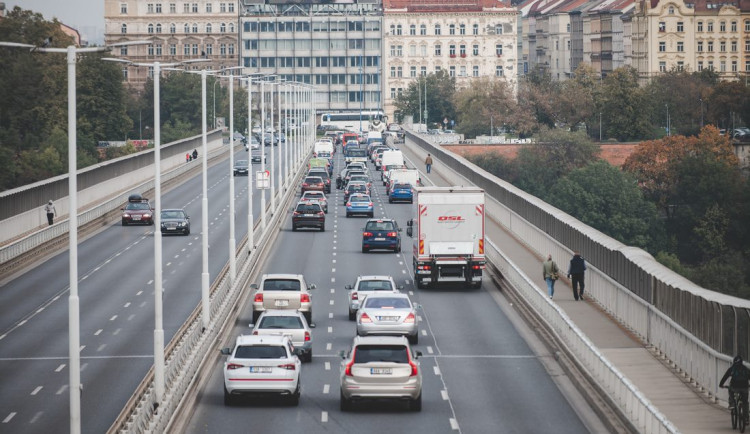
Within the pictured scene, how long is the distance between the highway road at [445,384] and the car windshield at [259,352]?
1.21m

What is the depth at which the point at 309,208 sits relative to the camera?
74.1 metres

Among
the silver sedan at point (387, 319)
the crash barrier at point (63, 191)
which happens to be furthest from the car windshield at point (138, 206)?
the silver sedan at point (387, 319)

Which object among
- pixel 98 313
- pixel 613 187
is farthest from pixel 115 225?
pixel 613 187

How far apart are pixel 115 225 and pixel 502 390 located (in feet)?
154

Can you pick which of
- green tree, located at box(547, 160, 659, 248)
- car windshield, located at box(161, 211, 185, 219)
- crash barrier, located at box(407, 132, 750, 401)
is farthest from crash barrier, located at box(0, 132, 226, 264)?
green tree, located at box(547, 160, 659, 248)

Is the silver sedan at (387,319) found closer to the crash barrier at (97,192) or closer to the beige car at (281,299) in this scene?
the beige car at (281,299)

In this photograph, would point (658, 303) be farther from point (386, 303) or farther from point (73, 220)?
point (73, 220)

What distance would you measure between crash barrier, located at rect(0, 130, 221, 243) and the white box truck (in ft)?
64.4

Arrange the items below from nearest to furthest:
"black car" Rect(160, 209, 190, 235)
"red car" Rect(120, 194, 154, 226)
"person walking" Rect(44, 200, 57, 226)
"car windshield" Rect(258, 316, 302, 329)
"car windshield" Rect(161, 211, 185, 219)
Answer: "car windshield" Rect(258, 316, 302, 329) < "person walking" Rect(44, 200, 57, 226) < "black car" Rect(160, 209, 190, 235) < "car windshield" Rect(161, 211, 185, 219) < "red car" Rect(120, 194, 154, 226)

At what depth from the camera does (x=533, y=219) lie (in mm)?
61125

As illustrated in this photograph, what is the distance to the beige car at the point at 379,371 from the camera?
29.6 m

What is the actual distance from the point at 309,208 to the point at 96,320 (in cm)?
2995

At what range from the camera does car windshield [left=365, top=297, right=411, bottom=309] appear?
129 ft

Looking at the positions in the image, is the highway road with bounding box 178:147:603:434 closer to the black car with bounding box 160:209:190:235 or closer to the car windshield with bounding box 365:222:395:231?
the car windshield with bounding box 365:222:395:231
